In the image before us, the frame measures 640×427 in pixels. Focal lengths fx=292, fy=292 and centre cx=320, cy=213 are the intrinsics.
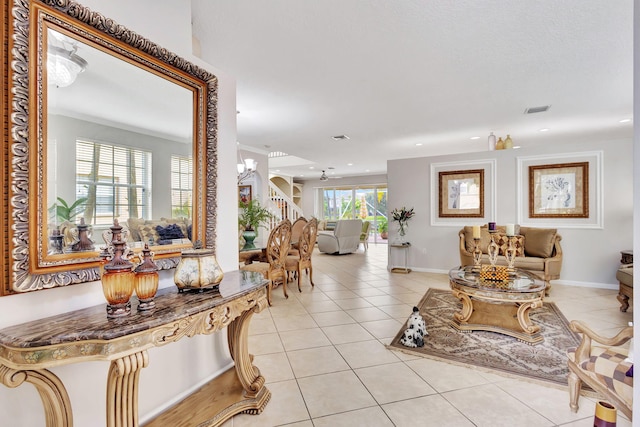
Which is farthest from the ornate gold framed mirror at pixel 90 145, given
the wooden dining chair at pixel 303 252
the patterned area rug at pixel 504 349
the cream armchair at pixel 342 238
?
the cream armchair at pixel 342 238

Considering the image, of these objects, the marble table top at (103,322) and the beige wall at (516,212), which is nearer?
the marble table top at (103,322)

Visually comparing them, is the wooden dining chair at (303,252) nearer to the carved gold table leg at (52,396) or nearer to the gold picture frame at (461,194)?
the gold picture frame at (461,194)

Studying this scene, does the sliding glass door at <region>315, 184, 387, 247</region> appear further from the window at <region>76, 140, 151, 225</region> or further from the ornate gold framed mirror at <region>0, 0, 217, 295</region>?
the window at <region>76, 140, 151, 225</region>

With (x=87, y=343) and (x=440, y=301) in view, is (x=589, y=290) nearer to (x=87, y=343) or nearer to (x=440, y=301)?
(x=440, y=301)

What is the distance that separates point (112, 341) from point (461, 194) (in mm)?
5806

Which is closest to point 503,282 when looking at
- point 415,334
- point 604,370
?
point 415,334

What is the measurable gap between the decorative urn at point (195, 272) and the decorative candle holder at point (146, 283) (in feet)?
0.82

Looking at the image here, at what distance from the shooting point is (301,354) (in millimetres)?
2529

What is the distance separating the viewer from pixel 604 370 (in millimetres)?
1522

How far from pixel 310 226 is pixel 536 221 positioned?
3.90 meters

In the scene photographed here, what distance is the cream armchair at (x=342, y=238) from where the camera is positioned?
27.2ft

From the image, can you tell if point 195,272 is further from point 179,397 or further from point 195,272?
point 179,397

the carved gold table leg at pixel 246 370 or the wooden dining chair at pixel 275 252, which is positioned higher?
the wooden dining chair at pixel 275 252

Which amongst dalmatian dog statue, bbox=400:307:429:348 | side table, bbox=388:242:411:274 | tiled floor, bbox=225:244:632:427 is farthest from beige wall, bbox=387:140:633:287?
dalmatian dog statue, bbox=400:307:429:348
